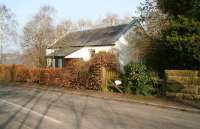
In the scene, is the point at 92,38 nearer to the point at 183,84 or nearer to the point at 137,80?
the point at 137,80

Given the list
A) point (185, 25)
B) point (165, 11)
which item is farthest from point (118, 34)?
point (185, 25)

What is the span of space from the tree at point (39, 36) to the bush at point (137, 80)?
127ft

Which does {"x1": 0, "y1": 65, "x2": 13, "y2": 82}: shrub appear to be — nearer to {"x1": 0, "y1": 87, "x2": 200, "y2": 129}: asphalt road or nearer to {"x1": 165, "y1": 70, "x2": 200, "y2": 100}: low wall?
{"x1": 165, "y1": 70, "x2": 200, "y2": 100}: low wall

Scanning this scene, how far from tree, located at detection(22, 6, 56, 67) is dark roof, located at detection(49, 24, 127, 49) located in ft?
9.43

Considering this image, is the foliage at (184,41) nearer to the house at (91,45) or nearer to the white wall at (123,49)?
the house at (91,45)

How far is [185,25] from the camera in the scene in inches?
870

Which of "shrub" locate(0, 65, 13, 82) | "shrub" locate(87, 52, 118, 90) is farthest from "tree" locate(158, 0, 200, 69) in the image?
"shrub" locate(0, 65, 13, 82)

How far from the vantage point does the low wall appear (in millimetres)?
20906

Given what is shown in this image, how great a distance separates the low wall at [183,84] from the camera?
2091cm

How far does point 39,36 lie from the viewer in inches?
2479

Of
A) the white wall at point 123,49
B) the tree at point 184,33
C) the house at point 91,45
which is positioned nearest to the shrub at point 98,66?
the tree at point 184,33

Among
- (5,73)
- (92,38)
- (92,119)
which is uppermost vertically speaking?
(92,38)

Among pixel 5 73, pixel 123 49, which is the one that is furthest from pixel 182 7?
pixel 5 73

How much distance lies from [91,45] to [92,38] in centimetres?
319
